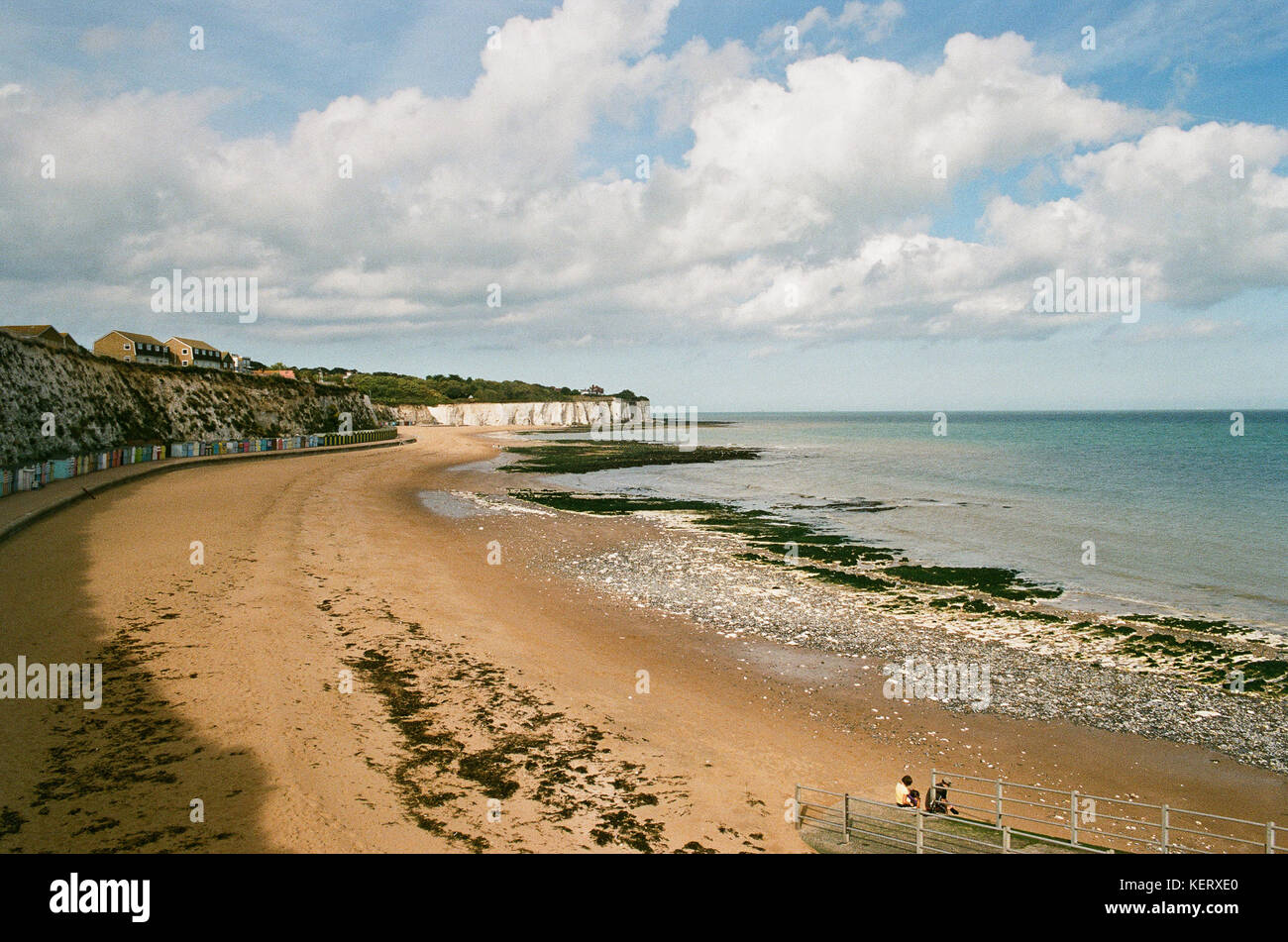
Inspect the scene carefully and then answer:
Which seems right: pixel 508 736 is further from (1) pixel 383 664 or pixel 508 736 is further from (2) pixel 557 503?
(2) pixel 557 503

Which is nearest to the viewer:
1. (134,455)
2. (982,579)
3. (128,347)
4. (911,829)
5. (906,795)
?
(911,829)

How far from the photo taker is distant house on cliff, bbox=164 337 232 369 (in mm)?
80481

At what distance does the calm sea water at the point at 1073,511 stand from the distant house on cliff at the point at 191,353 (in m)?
60.2

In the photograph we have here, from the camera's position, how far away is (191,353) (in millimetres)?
82000

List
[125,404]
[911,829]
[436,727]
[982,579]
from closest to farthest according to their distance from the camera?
[911,829] < [436,727] < [982,579] < [125,404]

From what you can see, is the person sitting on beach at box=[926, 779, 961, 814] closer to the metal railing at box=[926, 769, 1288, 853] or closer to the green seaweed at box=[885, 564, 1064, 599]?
the metal railing at box=[926, 769, 1288, 853]

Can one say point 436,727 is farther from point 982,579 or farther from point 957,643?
point 982,579

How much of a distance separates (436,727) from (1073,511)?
37.6 meters

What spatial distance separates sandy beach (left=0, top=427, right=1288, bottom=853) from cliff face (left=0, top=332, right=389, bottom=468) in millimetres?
18764

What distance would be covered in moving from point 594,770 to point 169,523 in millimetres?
22189

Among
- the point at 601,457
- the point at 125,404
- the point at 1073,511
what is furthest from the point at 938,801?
the point at 601,457

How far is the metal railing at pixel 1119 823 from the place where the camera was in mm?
8695

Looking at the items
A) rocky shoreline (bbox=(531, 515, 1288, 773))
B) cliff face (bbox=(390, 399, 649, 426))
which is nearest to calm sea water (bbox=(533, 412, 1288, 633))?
rocky shoreline (bbox=(531, 515, 1288, 773))

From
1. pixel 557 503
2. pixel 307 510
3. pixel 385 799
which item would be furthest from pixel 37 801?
pixel 557 503
